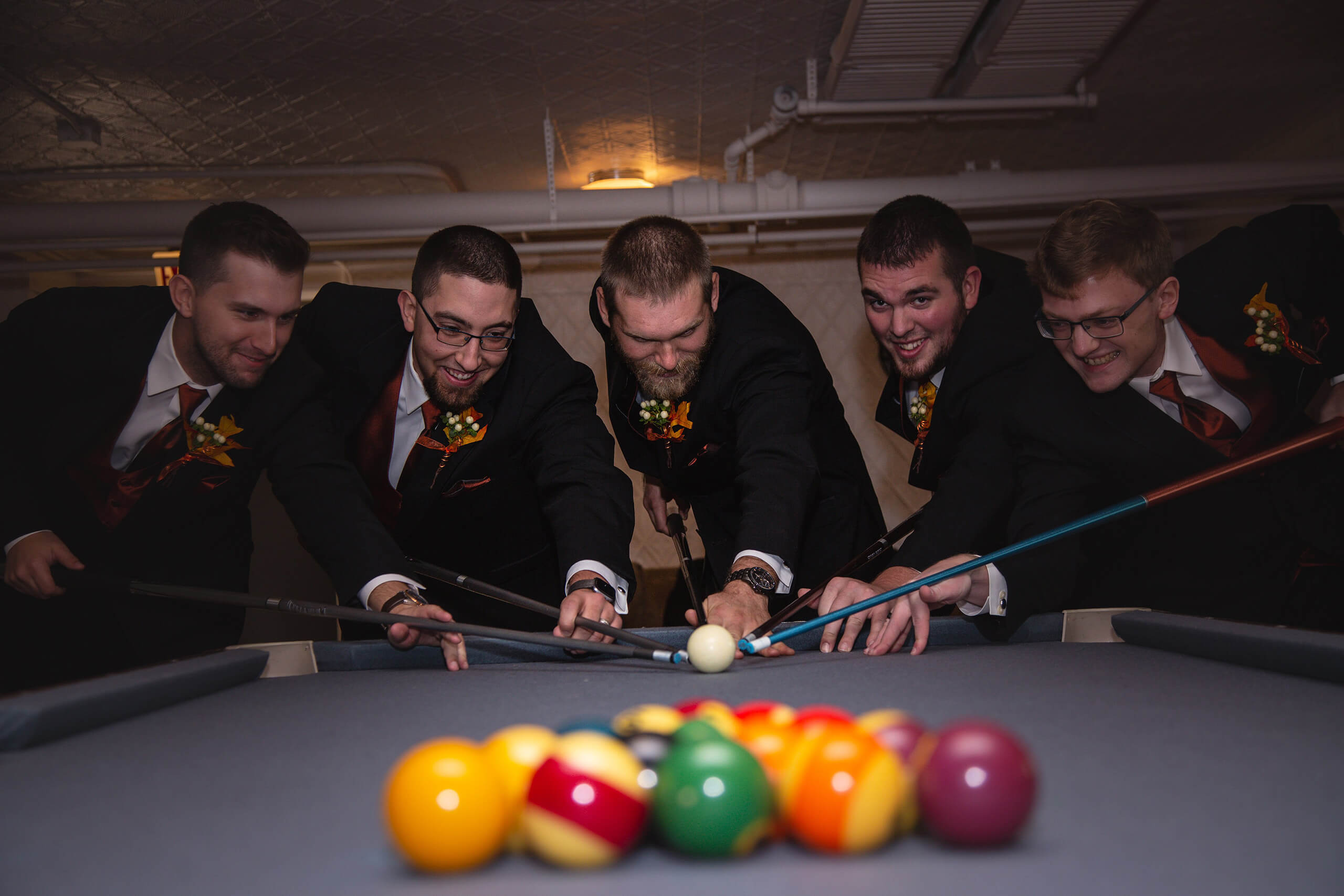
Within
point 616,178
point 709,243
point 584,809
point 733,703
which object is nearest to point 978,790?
point 584,809

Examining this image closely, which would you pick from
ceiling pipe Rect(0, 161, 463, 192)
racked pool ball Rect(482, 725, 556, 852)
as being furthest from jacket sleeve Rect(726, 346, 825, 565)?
ceiling pipe Rect(0, 161, 463, 192)

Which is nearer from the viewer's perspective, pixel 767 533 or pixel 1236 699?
pixel 1236 699

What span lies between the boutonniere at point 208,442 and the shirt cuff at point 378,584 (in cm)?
63

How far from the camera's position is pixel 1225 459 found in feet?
7.10

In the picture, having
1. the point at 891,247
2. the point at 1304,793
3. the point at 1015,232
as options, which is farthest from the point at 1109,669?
the point at 1015,232

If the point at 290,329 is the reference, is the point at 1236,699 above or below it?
below

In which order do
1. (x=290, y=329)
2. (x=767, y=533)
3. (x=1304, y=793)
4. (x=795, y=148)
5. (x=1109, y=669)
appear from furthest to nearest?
(x=795, y=148) < (x=290, y=329) < (x=767, y=533) < (x=1109, y=669) < (x=1304, y=793)

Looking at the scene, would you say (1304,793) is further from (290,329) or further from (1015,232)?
(1015,232)

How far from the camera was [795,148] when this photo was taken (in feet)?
13.5

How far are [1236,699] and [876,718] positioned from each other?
1.95ft

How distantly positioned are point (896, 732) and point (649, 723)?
0.22 m

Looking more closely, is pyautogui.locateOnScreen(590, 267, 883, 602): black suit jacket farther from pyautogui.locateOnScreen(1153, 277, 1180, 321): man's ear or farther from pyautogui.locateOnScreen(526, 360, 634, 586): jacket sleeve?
pyautogui.locateOnScreen(1153, 277, 1180, 321): man's ear

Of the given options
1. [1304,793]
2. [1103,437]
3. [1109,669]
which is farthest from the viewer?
[1103,437]

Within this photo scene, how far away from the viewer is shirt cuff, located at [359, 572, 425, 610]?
2084mm
